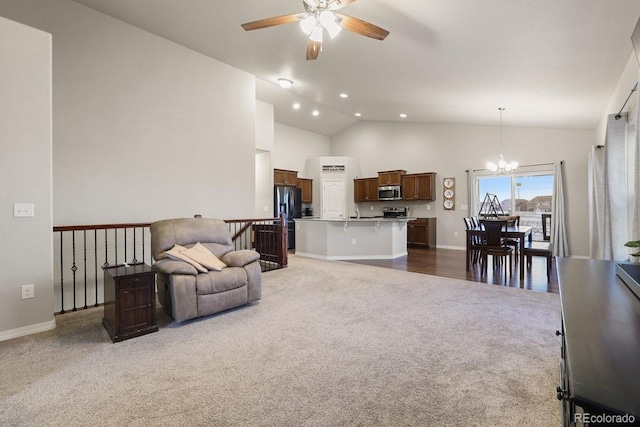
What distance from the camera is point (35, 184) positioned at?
2736 millimetres

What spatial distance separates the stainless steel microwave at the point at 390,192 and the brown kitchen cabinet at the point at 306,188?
2135 mm

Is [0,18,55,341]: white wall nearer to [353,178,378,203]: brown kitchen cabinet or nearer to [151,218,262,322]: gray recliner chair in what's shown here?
[151,218,262,322]: gray recliner chair

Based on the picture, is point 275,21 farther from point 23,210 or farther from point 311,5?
point 23,210

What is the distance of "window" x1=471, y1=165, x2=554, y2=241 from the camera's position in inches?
283

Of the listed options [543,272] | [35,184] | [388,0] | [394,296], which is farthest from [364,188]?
[35,184]

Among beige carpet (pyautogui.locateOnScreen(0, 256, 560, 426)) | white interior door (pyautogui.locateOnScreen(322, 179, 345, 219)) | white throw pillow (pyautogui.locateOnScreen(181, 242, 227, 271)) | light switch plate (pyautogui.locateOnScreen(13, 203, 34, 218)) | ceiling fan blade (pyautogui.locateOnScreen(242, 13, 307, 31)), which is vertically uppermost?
ceiling fan blade (pyautogui.locateOnScreen(242, 13, 307, 31))

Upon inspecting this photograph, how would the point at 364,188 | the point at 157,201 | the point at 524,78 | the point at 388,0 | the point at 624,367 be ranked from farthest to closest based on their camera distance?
the point at 364,188, the point at 157,201, the point at 524,78, the point at 388,0, the point at 624,367

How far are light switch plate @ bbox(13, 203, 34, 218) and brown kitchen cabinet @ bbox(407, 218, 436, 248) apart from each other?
7700 mm

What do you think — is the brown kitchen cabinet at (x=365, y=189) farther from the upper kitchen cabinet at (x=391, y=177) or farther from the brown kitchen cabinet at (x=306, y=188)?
the brown kitchen cabinet at (x=306, y=188)

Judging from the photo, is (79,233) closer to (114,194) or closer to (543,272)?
(114,194)

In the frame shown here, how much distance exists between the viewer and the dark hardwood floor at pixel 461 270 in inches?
171

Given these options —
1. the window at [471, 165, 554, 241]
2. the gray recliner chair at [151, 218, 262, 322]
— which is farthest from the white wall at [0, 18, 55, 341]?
the window at [471, 165, 554, 241]

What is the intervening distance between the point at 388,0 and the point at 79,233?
176 inches

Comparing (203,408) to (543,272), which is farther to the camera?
(543,272)
